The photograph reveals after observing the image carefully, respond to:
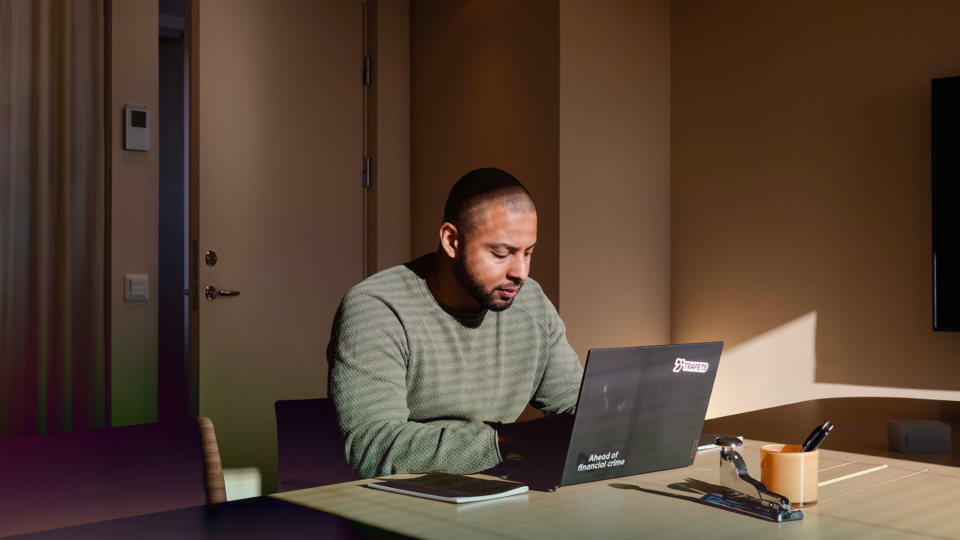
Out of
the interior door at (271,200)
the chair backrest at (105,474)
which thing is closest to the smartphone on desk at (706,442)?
the chair backrest at (105,474)

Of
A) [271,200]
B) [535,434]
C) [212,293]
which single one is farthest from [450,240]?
[271,200]

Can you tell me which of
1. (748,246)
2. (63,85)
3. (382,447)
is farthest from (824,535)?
(63,85)

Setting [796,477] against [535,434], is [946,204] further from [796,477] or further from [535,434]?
[535,434]

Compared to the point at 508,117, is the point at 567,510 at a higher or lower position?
lower

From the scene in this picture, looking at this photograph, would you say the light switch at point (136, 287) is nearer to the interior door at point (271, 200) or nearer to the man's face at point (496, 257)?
the interior door at point (271, 200)

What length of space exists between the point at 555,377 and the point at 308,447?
0.62 meters

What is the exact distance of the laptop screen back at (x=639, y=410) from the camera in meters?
1.04

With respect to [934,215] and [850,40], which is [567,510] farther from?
[850,40]

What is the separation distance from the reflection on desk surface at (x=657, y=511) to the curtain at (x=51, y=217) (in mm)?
2305

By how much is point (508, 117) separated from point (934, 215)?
1.70 meters

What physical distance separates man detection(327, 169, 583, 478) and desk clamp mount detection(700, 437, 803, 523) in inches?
21.4

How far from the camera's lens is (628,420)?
1088 millimetres

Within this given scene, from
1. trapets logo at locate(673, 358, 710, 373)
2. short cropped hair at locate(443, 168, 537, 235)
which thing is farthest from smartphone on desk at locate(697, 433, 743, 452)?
short cropped hair at locate(443, 168, 537, 235)

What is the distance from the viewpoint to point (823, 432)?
103 centimetres
